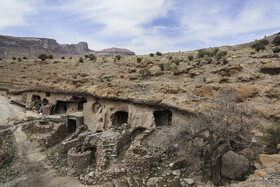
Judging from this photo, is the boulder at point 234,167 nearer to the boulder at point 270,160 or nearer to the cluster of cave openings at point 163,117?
the boulder at point 270,160

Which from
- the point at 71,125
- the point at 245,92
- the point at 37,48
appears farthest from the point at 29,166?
the point at 37,48

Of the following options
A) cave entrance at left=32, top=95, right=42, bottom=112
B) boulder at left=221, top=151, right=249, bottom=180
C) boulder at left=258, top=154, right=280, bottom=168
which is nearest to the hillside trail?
cave entrance at left=32, top=95, right=42, bottom=112

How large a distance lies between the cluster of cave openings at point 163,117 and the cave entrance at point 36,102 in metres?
13.0

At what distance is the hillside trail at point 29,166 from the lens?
9228mm

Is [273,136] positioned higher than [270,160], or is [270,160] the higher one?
[273,136]

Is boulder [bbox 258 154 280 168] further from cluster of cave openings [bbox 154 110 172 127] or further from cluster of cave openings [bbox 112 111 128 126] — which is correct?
cluster of cave openings [bbox 112 111 128 126]

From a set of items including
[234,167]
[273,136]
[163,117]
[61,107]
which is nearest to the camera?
[234,167]

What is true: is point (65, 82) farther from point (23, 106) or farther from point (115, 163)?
point (115, 163)

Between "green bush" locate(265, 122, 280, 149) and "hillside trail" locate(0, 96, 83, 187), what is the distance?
8530 mm

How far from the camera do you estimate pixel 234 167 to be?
22.5ft

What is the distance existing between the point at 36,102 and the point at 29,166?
10.3 m

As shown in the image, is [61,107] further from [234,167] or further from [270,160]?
[270,160]

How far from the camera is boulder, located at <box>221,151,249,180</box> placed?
263 inches

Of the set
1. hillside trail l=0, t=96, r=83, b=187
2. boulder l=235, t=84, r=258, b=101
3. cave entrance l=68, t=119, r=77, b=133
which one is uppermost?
boulder l=235, t=84, r=258, b=101
